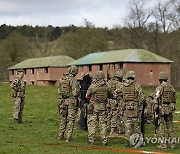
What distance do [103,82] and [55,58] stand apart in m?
63.4

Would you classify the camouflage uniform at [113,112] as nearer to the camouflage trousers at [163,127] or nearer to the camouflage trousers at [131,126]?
the camouflage trousers at [131,126]

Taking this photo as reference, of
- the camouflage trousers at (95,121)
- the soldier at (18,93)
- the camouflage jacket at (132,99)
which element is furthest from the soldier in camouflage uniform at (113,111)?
the soldier at (18,93)

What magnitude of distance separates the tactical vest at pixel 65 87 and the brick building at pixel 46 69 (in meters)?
59.9

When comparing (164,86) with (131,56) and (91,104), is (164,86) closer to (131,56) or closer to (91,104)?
(91,104)

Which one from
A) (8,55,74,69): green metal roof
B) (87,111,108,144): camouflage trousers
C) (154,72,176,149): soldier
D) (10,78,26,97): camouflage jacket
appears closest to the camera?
(154,72,176,149): soldier

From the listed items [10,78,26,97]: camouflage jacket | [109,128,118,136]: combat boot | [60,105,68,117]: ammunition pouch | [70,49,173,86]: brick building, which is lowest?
[109,128,118,136]: combat boot

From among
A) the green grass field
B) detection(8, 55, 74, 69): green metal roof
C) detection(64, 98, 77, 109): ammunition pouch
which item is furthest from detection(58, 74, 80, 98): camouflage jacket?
detection(8, 55, 74, 69): green metal roof

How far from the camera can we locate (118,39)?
274 feet

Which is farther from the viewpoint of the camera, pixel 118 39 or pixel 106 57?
pixel 118 39

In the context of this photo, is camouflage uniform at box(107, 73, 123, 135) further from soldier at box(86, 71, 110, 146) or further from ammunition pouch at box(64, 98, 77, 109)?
soldier at box(86, 71, 110, 146)

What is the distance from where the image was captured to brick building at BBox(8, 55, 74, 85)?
243 feet

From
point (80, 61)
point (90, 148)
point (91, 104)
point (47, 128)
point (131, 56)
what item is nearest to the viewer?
point (90, 148)

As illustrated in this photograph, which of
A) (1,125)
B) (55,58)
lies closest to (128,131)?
(1,125)

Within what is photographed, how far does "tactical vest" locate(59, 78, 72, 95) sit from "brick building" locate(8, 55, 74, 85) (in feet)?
197
